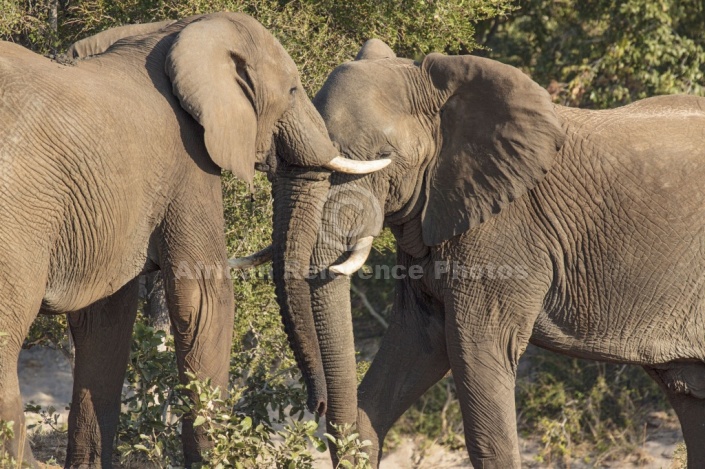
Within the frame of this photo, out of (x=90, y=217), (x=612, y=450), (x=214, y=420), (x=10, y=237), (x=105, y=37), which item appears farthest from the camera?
(x=612, y=450)

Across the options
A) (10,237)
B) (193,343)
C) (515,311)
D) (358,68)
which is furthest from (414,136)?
(10,237)

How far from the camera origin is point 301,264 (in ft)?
20.6

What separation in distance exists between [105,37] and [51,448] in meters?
2.79

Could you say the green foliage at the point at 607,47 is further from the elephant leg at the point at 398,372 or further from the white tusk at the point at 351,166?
the white tusk at the point at 351,166

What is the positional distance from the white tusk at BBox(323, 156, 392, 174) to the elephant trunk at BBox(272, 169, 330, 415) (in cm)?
11

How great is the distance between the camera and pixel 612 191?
638cm

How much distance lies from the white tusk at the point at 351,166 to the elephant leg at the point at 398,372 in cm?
89

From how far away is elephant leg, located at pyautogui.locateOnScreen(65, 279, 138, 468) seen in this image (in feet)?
20.3

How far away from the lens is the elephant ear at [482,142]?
6266 millimetres

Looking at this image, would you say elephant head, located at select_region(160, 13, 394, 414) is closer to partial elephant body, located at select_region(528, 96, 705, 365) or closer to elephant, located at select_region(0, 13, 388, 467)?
elephant, located at select_region(0, 13, 388, 467)

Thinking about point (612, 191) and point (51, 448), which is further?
point (51, 448)

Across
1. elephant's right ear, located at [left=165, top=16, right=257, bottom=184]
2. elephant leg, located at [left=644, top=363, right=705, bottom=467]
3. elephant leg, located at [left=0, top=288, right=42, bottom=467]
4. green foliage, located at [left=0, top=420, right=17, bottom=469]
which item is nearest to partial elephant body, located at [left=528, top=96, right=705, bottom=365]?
elephant leg, located at [left=644, top=363, right=705, bottom=467]

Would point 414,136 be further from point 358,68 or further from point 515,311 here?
point 515,311

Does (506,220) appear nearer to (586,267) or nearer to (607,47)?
(586,267)
